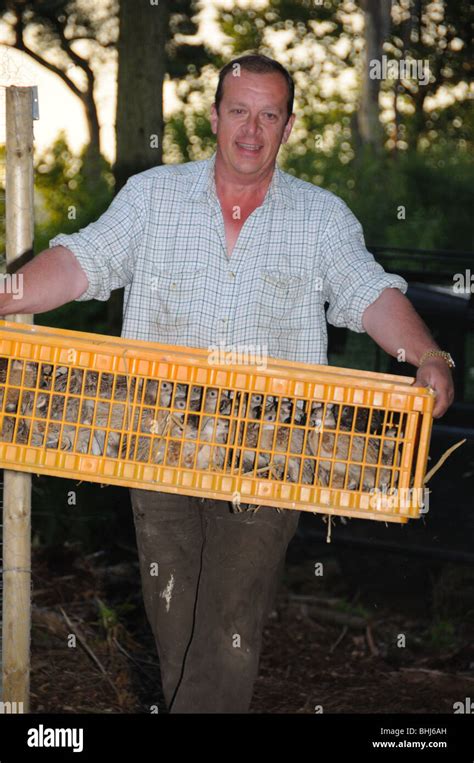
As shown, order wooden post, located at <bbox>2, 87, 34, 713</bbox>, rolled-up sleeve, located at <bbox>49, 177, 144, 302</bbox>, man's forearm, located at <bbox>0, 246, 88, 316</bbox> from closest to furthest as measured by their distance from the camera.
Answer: man's forearm, located at <bbox>0, 246, 88, 316</bbox> < rolled-up sleeve, located at <bbox>49, 177, 144, 302</bbox> < wooden post, located at <bbox>2, 87, 34, 713</bbox>

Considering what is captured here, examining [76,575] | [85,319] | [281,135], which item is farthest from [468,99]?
[281,135]

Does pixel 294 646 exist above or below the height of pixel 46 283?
below

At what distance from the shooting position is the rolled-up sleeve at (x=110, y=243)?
4.06 meters

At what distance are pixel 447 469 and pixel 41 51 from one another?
14.3 meters

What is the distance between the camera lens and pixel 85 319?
26.3 feet

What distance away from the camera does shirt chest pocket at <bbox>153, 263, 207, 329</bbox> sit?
4.11 m

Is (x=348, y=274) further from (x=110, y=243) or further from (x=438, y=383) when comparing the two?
(x=110, y=243)

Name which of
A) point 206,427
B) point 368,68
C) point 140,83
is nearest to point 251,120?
point 206,427

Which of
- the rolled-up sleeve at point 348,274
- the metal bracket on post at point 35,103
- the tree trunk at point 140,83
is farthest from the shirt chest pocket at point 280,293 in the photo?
the tree trunk at point 140,83

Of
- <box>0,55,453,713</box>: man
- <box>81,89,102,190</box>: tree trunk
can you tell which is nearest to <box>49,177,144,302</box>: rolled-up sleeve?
<box>0,55,453,713</box>: man

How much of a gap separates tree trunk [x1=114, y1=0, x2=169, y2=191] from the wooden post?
2.80m

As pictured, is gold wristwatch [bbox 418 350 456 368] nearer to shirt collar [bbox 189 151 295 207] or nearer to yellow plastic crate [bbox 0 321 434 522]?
yellow plastic crate [bbox 0 321 434 522]

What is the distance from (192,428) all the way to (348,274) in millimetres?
950

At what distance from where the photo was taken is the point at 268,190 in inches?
167
